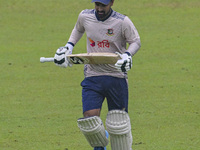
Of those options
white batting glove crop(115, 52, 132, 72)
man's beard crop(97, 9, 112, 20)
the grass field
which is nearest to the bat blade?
white batting glove crop(115, 52, 132, 72)

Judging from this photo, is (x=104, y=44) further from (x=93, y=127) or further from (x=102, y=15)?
(x=93, y=127)

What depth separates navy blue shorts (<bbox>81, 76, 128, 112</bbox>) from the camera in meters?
7.88

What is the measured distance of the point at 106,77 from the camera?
7945mm

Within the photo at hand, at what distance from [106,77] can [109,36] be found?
510mm

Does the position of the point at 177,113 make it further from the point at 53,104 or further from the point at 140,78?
the point at 140,78

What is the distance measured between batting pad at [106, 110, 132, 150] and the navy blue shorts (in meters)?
0.29

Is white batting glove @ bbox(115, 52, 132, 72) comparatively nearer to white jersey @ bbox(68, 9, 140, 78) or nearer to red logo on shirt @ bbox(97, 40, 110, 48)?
white jersey @ bbox(68, 9, 140, 78)

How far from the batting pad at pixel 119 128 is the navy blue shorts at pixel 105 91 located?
0.29 m

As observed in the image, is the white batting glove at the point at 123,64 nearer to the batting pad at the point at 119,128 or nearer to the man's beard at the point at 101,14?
the batting pad at the point at 119,128

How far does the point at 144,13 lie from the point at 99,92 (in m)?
13.9

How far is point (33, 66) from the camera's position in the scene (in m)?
15.5

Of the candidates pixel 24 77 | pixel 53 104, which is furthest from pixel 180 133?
pixel 24 77

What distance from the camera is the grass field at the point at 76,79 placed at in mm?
9602

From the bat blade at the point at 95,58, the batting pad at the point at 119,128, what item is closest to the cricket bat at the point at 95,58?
the bat blade at the point at 95,58
